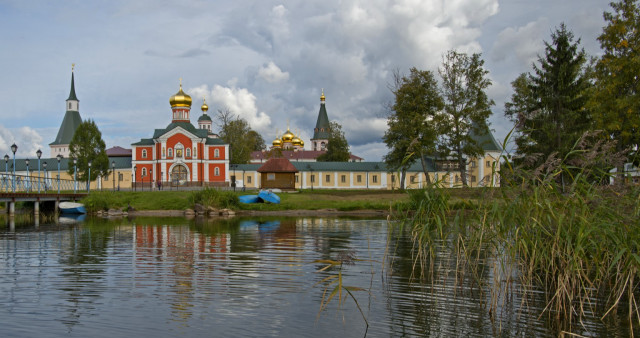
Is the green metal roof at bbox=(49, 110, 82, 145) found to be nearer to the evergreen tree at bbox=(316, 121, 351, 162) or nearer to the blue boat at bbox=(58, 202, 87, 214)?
the evergreen tree at bbox=(316, 121, 351, 162)

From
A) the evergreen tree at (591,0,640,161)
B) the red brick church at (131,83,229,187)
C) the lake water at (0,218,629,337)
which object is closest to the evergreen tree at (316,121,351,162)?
the red brick church at (131,83,229,187)

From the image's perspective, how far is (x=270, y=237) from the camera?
70.1 ft

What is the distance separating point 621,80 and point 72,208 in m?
35.1

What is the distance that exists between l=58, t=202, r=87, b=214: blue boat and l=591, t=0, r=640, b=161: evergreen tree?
33.2 m

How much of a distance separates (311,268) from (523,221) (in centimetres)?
598

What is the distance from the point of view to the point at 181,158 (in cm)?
7006

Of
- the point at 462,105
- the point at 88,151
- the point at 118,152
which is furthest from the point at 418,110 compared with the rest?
the point at 118,152

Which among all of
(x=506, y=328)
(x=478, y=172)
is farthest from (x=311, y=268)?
(x=478, y=172)

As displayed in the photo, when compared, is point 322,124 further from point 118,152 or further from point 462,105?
point 462,105

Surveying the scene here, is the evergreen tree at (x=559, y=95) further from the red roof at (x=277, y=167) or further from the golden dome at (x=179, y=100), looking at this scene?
the golden dome at (x=179, y=100)

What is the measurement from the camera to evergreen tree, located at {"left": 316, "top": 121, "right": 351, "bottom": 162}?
9081 cm

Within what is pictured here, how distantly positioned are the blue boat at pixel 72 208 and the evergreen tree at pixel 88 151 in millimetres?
21068

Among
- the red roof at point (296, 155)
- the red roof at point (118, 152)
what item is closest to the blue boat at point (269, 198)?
the red roof at point (118, 152)

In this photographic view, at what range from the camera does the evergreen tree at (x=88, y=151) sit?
201 feet
